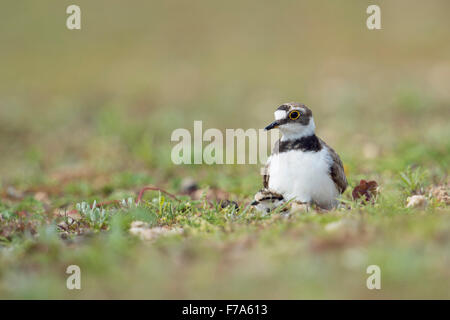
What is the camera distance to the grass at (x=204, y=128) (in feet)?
12.9

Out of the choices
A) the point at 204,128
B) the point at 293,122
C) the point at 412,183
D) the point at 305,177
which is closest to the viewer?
the point at 305,177

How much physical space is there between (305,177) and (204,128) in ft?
20.9

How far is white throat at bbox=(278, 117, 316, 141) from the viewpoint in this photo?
582 cm

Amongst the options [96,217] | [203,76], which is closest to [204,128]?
[203,76]

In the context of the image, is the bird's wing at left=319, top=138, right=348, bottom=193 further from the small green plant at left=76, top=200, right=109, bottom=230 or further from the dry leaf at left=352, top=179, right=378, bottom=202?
the small green plant at left=76, top=200, right=109, bottom=230

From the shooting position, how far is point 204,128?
11797 mm

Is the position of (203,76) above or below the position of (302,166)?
above

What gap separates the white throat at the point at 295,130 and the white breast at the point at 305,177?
0.66 feet

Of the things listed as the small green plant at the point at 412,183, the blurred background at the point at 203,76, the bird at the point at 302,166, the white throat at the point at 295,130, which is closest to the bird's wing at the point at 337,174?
the bird at the point at 302,166

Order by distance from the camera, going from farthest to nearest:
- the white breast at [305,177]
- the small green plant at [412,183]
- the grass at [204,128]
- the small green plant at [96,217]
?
the small green plant at [412,183], the white breast at [305,177], the small green plant at [96,217], the grass at [204,128]

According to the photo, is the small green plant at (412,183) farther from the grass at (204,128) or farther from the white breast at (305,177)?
the white breast at (305,177)

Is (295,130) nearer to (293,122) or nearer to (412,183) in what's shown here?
(293,122)

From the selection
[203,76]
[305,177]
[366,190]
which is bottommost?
[366,190]

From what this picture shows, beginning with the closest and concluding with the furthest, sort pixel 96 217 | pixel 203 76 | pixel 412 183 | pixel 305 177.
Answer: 1. pixel 96 217
2. pixel 305 177
3. pixel 412 183
4. pixel 203 76
